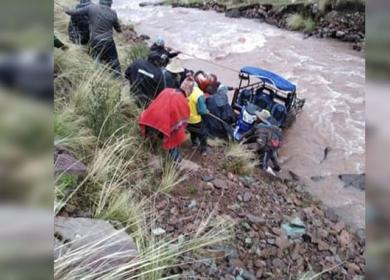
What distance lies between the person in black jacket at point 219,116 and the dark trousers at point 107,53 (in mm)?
566

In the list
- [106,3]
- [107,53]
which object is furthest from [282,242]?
[106,3]

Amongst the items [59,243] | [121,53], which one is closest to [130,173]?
[59,243]

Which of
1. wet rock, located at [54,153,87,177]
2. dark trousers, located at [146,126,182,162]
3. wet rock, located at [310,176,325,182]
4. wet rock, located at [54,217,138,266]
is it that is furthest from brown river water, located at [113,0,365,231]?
wet rock, located at [54,217,138,266]

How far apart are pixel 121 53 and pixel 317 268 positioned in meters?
2.03

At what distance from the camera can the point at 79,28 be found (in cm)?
341

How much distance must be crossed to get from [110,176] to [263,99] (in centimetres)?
162

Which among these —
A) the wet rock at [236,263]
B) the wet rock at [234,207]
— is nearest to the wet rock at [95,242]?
the wet rock at [236,263]

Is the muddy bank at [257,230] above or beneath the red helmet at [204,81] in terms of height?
beneath

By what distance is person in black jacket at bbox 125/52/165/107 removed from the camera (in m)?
2.97

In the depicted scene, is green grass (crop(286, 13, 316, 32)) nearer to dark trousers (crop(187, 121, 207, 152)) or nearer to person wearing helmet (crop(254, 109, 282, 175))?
person wearing helmet (crop(254, 109, 282, 175))

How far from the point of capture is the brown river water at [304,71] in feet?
10.3

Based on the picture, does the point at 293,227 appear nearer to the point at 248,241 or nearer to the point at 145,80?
the point at 248,241

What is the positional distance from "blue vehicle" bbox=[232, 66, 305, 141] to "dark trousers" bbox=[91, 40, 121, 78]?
2.40ft

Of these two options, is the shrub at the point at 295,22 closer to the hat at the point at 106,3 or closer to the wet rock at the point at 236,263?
the hat at the point at 106,3
